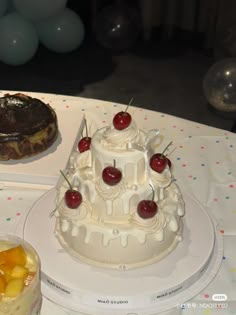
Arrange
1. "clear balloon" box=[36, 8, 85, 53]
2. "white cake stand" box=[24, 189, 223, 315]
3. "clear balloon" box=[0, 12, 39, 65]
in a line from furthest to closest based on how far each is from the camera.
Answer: "clear balloon" box=[36, 8, 85, 53], "clear balloon" box=[0, 12, 39, 65], "white cake stand" box=[24, 189, 223, 315]

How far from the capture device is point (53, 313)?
1.33 meters

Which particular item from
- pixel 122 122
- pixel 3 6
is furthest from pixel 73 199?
pixel 3 6

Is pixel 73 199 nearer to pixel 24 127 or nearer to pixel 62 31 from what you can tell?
pixel 24 127

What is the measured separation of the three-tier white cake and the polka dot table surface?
0.53ft

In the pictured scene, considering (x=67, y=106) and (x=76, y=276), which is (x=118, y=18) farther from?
(x=76, y=276)

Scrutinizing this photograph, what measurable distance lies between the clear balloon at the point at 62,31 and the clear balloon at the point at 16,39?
13cm

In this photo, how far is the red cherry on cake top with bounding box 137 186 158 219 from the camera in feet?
4.28

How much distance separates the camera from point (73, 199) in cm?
134

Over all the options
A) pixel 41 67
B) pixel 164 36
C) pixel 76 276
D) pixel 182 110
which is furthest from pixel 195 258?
→ pixel 164 36

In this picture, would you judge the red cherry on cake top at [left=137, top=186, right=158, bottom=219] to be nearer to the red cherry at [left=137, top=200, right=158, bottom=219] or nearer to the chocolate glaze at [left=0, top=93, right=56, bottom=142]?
the red cherry at [left=137, top=200, right=158, bottom=219]

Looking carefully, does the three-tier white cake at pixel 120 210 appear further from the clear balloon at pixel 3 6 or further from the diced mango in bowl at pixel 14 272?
the clear balloon at pixel 3 6

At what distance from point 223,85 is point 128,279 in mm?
2475

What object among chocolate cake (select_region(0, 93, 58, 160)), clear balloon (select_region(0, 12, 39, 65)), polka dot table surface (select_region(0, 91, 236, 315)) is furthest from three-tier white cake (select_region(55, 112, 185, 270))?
clear balloon (select_region(0, 12, 39, 65))

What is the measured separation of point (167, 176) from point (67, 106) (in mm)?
893
